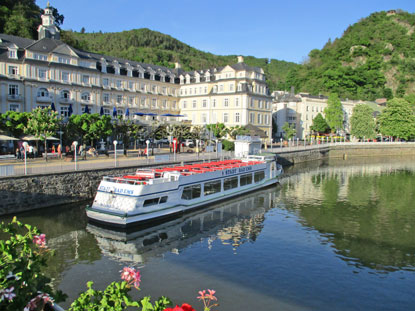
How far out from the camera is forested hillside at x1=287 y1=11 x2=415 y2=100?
12812 centimetres

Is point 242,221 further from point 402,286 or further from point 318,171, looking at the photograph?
point 318,171

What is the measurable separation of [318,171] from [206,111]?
1130 inches

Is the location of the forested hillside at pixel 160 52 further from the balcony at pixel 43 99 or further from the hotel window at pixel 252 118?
the balcony at pixel 43 99

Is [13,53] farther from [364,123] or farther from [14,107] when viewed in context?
[364,123]

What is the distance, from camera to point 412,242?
2266cm

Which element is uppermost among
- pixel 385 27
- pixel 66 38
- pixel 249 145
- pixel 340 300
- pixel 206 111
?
pixel 385 27

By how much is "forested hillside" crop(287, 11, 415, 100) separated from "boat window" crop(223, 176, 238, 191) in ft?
332

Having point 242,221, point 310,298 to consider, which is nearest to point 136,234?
point 242,221

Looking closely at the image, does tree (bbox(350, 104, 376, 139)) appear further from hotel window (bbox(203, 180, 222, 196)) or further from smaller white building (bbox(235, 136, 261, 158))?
hotel window (bbox(203, 180, 222, 196))

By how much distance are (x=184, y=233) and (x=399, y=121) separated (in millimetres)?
93587

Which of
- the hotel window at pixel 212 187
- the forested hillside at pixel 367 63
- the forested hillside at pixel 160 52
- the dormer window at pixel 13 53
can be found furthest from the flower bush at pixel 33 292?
the forested hillside at pixel 160 52

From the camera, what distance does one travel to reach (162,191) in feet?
85.2

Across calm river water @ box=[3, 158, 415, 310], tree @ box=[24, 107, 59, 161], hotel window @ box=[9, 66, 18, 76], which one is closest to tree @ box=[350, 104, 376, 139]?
calm river water @ box=[3, 158, 415, 310]

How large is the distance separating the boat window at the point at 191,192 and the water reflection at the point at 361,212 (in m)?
8.63
